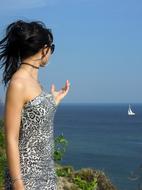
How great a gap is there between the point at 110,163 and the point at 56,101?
42.4 metres

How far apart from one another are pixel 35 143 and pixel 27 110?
205 millimetres

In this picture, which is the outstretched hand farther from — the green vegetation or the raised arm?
the green vegetation

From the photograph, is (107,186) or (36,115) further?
(107,186)

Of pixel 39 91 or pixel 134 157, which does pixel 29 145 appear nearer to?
pixel 39 91

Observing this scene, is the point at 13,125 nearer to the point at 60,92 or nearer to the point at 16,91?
the point at 16,91

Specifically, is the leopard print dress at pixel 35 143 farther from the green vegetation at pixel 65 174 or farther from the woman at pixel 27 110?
the green vegetation at pixel 65 174

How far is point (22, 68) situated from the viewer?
169 inches

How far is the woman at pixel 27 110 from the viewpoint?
412cm

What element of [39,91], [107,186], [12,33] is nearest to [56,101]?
[39,91]

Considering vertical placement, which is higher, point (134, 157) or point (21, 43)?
point (21, 43)

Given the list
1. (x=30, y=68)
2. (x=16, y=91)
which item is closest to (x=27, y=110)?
(x=16, y=91)

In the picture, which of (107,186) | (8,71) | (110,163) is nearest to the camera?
(8,71)

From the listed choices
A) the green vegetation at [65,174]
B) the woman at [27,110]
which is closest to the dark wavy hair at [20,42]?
the woman at [27,110]

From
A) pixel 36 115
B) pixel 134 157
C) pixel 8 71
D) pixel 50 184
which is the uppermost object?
pixel 8 71
